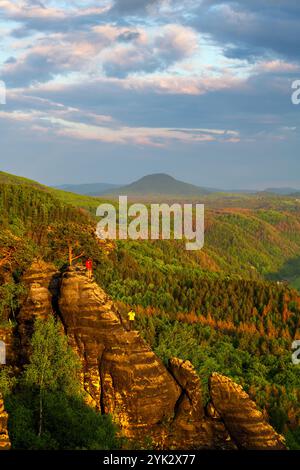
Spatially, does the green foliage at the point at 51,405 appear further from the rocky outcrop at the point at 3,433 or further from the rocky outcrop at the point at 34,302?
the rocky outcrop at the point at 3,433

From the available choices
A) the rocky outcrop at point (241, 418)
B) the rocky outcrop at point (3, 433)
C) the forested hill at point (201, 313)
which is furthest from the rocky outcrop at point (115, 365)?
the rocky outcrop at point (3, 433)

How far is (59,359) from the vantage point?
40.7 meters

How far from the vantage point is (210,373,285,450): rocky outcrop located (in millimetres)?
40781

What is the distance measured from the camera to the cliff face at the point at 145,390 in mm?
41375

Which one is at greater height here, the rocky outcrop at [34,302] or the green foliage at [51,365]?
the rocky outcrop at [34,302]

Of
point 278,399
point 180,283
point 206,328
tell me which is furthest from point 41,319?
point 180,283

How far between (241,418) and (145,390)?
8751mm

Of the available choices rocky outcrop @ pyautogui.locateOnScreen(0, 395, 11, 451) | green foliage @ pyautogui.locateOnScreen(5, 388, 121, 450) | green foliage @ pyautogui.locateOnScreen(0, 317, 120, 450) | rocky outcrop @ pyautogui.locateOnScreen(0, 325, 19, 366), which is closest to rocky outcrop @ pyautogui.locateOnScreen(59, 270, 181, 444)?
green foliage @ pyautogui.locateOnScreen(0, 317, 120, 450)

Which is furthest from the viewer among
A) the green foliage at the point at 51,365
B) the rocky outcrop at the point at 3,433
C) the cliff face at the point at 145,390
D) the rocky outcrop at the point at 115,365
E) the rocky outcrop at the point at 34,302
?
the rocky outcrop at the point at 34,302

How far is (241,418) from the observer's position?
41812mm

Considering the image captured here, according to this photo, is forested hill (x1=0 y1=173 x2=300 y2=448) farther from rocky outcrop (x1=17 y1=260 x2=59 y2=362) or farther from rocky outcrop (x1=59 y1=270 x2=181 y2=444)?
rocky outcrop (x1=59 y1=270 x2=181 y2=444)

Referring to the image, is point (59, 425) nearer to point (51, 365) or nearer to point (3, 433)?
point (51, 365)
